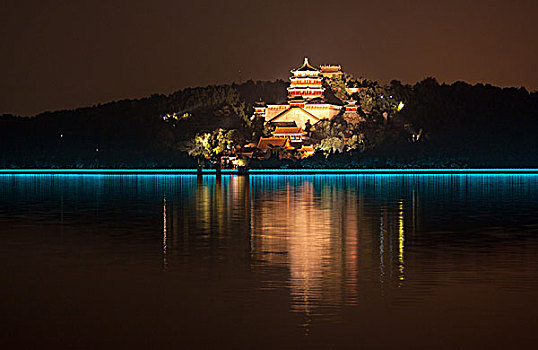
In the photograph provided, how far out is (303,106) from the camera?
128 meters

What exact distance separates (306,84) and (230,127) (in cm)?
1276

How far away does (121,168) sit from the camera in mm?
136375

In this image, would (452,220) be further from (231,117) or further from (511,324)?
(231,117)

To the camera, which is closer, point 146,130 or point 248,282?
point 248,282

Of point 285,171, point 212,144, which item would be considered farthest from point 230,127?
point 285,171

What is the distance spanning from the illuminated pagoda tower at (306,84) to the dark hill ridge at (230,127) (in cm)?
850

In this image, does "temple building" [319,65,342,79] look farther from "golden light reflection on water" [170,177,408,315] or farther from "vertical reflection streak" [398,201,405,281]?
"vertical reflection streak" [398,201,405,281]

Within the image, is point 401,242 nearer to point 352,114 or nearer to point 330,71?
point 352,114

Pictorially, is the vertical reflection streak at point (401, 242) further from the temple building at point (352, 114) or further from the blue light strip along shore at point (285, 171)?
the temple building at point (352, 114)

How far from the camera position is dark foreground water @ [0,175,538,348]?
13773mm

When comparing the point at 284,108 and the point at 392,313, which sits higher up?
the point at 284,108

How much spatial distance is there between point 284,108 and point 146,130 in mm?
26153

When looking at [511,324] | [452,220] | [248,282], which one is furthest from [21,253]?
[452,220]

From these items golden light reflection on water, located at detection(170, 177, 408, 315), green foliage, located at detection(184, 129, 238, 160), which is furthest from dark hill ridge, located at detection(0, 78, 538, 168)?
golden light reflection on water, located at detection(170, 177, 408, 315)
